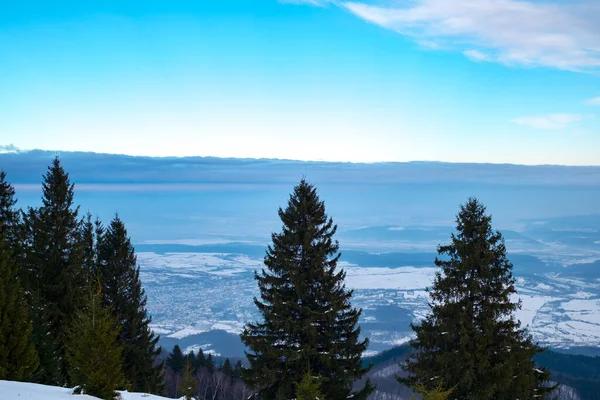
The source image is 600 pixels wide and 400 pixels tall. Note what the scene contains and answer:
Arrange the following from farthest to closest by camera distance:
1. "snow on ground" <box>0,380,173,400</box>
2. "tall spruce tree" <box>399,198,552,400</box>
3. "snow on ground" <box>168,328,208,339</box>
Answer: "snow on ground" <box>168,328,208,339</box>
"tall spruce tree" <box>399,198,552,400</box>
"snow on ground" <box>0,380,173,400</box>

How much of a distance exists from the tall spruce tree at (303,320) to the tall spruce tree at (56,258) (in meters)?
12.6

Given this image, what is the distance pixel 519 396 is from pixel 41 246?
948 inches

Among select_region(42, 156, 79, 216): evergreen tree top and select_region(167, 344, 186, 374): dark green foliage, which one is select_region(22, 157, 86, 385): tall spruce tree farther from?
select_region(167, 344, 186, 374): dark green foliage

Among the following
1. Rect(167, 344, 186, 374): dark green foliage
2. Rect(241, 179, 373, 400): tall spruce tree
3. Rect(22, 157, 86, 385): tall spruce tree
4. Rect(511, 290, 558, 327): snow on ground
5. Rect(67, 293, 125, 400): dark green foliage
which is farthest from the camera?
Rect(511, 290, 558, 327): snow on ground

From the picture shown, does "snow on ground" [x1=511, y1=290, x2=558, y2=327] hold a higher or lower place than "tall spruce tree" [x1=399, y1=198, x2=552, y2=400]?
lower

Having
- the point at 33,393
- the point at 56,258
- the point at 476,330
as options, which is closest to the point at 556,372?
the point at 476,330

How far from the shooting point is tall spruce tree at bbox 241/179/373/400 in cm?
1759

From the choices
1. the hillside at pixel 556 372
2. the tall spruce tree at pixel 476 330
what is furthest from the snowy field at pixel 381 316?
the tall spruce tree at pixel 476 330

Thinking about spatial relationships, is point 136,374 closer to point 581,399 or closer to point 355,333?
point 355,333

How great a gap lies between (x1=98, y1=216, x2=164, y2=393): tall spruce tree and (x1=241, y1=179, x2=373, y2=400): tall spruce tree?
11.4m

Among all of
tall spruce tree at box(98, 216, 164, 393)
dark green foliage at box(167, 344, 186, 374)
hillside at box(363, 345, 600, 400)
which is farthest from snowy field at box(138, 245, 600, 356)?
tall spruce tree at box(98, 216, 164, 393)

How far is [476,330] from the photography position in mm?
15570

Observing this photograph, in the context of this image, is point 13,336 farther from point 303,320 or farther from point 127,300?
point 303,320

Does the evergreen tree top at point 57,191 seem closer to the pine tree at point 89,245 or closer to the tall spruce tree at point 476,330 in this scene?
the pine tree at point 89,245
